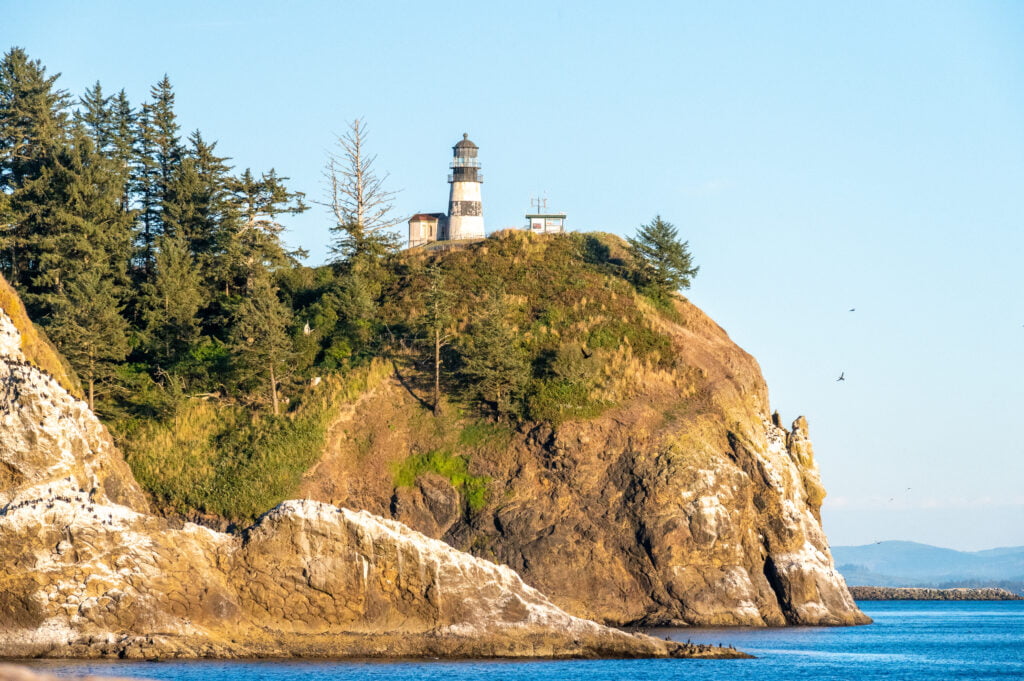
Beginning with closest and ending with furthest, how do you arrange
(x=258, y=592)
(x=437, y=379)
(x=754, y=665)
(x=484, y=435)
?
(x=258, y=592) → (x=754, y=665) → (x=484, y=435) → (x=437, y=379)

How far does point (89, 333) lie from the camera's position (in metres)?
64.1

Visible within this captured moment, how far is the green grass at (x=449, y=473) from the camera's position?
211 feet

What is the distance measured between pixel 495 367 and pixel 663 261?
15.5 meters

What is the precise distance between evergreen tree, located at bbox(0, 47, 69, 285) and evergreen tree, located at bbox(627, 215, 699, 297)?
106ft

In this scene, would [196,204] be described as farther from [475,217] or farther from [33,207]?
[475,217]

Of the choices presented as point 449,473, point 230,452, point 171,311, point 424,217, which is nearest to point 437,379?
point 449,473

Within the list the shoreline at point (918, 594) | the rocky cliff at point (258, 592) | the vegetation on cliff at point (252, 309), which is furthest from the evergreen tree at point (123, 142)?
the shoreline at point (918, 594)

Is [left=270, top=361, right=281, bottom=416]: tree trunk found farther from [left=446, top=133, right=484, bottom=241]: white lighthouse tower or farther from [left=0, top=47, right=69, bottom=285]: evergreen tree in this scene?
[left=446, top=133, right=484, bottom=241]: white lighthouse tower

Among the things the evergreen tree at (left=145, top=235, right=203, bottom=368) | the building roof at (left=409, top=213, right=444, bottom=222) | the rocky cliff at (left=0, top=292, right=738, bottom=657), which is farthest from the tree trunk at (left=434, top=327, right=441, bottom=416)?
the building roof at (left=409, top=213, right=444, bottom=222)

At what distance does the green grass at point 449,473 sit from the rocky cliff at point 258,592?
1583 centimetres

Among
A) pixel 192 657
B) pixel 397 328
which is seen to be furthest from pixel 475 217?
pixel 192 657

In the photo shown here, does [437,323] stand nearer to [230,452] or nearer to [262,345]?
[262,345]

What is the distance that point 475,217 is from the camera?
96.4m

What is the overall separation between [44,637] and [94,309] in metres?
25.3
